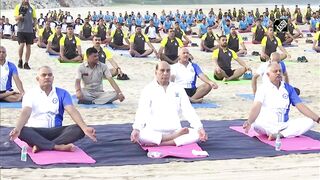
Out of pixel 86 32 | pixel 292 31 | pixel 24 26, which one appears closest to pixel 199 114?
pixel 24 26

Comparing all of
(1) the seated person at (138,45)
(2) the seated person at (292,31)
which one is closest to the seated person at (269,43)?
(1) the seated person at (138,45)

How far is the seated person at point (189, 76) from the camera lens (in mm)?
9547

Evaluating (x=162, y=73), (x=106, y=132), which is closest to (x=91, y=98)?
(x=106, y=132)

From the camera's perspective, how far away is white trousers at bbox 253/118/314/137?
285 inches

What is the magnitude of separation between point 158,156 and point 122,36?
41.6 ft

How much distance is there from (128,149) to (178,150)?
54 centimetres

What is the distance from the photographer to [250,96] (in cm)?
1113

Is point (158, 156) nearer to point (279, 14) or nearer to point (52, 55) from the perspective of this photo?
point (52, 55)

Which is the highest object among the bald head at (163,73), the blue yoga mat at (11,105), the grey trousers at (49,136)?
the bald head at (163,73)

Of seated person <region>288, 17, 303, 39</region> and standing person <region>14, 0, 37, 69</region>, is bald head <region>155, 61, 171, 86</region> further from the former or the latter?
seated person <region>288, 17, 303, 39</region>

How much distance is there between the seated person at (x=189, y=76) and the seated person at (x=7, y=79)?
7.41 feet

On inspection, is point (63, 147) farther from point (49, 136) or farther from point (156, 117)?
point (156, 117)

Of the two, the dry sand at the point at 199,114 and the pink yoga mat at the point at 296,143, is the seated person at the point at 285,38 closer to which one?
the dry sand at the point at 199,114

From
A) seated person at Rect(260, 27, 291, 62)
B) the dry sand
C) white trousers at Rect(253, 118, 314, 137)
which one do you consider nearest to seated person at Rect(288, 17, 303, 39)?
the dry sand
